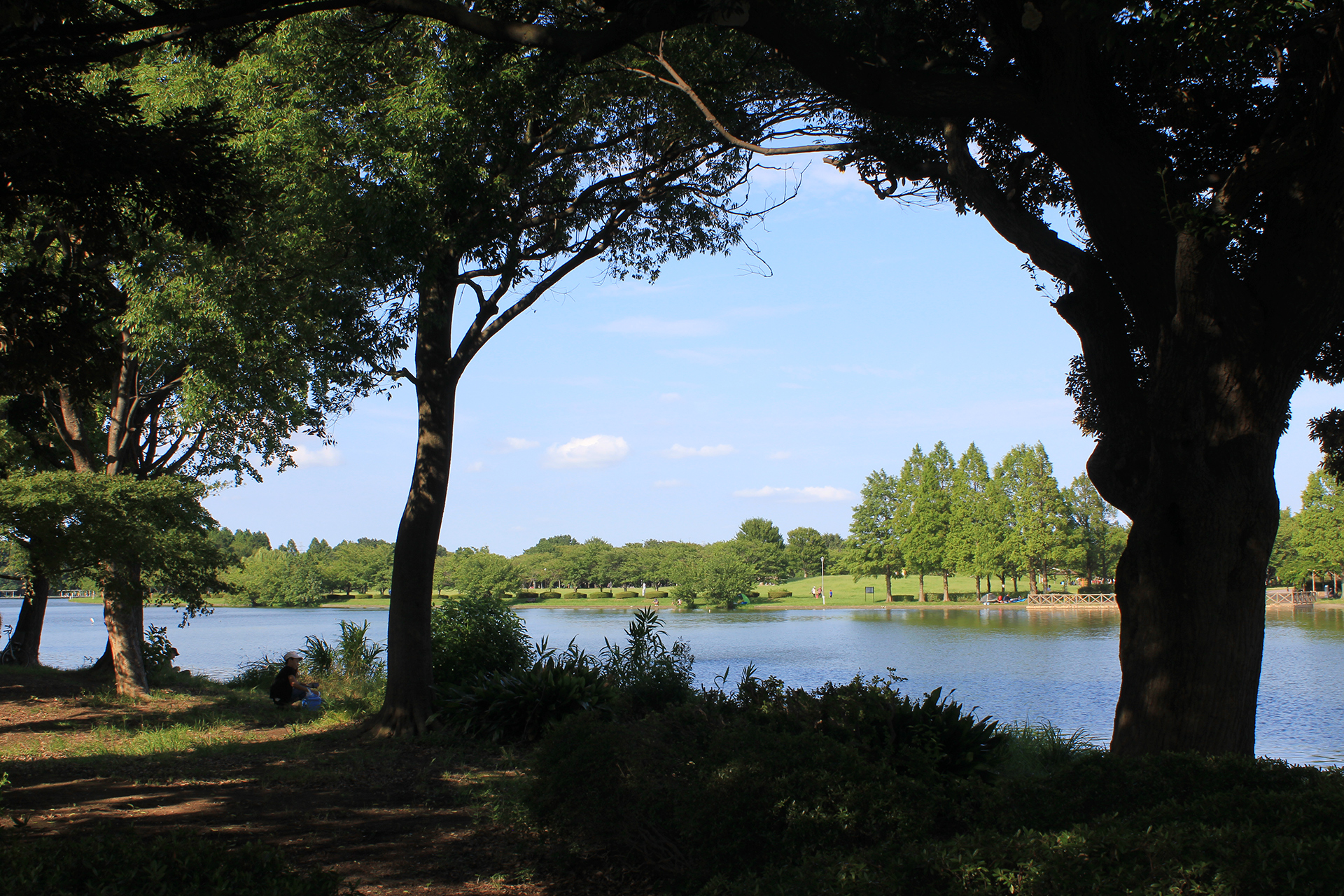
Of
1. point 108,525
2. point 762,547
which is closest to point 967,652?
point 108,525

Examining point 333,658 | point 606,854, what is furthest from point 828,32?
point 333,658

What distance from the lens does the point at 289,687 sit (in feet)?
42.8

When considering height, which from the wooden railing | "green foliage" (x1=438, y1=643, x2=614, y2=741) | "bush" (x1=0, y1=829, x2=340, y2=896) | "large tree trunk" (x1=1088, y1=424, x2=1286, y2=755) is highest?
"large tree trunk" (x1=1088, y1=424, x2=1286, y2=755)

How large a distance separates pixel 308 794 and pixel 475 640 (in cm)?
524

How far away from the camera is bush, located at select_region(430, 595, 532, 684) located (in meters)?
12.2

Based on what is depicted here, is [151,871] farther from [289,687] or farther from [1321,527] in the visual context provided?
[1321,527]

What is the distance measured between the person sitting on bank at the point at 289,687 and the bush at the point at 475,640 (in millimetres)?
2216

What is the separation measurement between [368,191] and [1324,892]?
9.26 m

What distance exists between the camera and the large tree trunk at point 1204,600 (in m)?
5.55

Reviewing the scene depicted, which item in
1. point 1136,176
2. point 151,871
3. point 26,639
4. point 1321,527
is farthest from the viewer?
point 1321,527

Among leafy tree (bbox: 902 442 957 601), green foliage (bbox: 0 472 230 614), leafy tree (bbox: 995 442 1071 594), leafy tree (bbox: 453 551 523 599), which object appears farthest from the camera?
leafy tree (bbox: 453 551 523 599)

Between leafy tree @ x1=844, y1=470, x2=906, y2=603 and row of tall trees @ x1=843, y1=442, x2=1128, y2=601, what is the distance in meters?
0.18

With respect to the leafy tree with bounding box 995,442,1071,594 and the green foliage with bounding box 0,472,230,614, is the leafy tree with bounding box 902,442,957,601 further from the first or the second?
the green foliage with bounding box 0,472,230,614

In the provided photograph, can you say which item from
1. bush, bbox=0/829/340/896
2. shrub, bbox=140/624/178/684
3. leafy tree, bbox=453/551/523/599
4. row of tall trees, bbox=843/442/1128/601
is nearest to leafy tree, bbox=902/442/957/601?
row of tall trees, bbox=843/442/1128/601
